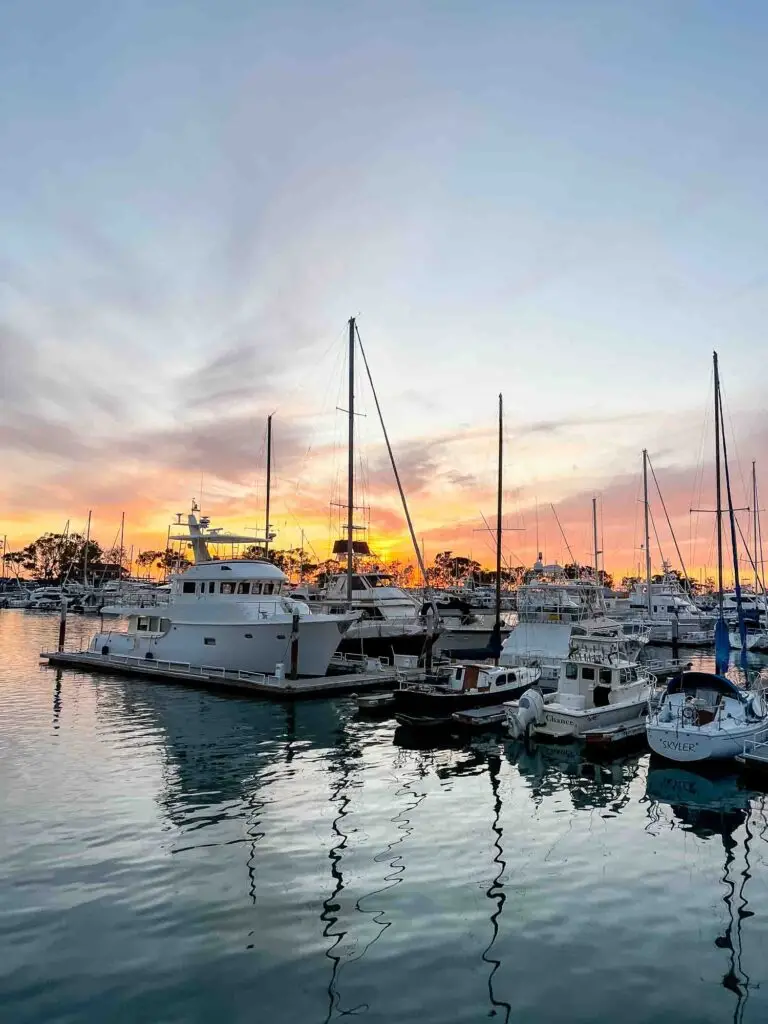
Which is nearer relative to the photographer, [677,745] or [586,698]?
[677,745]

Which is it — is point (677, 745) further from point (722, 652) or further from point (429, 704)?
point (722, 652)

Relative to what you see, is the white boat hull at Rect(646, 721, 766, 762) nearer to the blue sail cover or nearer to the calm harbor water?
the calm harbor water

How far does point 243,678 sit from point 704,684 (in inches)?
851

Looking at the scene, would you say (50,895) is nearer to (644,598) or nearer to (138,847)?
(138,847)

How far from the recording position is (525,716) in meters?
25.7

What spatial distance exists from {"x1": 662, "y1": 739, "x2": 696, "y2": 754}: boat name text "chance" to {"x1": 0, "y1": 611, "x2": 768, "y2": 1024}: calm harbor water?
0.93 m

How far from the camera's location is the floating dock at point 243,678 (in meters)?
34.0

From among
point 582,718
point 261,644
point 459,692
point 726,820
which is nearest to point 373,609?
point 261,644

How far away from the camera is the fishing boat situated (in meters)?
25.7

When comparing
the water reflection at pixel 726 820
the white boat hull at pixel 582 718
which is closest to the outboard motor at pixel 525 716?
the white boat hull at pixel 582 718

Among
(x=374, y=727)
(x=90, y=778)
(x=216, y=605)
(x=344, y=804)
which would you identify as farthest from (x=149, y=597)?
(x=344, y=804)

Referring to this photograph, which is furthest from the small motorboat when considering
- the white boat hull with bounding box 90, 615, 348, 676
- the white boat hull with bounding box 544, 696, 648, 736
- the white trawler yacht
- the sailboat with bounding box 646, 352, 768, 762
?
the white trawler yacht

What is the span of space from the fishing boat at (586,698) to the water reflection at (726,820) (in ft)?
11.9

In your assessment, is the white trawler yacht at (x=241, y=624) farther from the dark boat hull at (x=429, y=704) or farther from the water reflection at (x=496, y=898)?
the water reflection at (x=496, y=898)
